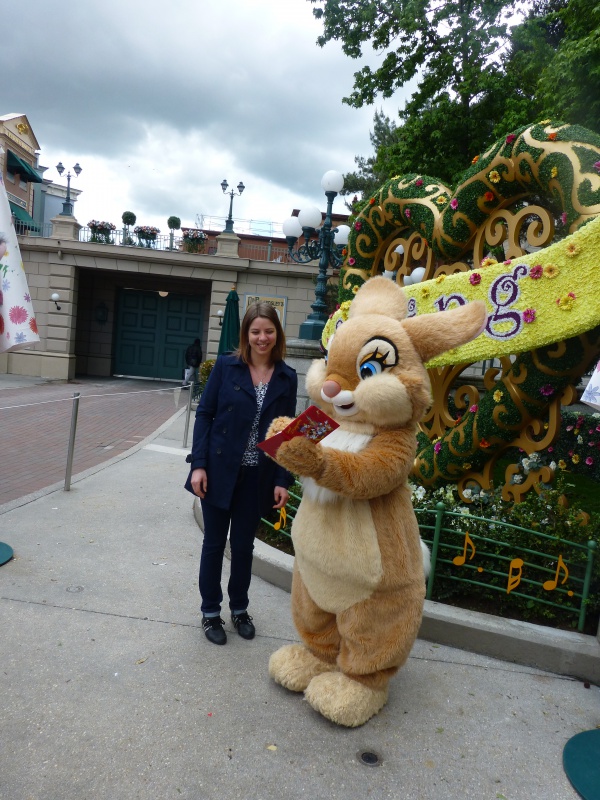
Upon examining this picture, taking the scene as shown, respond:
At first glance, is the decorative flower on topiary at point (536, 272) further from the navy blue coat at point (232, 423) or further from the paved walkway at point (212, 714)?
the paved walkway at point (212, 714)

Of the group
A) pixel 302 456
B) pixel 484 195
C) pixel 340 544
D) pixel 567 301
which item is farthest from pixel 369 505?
pixel 484 195

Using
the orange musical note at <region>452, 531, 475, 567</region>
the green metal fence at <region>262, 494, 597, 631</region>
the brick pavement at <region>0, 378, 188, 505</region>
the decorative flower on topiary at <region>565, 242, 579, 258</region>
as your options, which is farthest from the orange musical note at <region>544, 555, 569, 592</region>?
the brick pavement at <region>0, 378, 188, 505</region>

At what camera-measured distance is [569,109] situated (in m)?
8.06

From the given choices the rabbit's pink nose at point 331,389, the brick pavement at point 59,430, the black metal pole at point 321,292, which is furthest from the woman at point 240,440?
the black metal pole at point 321,292

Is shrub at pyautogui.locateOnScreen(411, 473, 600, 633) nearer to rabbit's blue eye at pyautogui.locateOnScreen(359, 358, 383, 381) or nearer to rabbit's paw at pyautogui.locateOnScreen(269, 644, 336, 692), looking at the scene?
rabbit's paw at pyautogui.locateOnScreen(269, 644, 336, 692)

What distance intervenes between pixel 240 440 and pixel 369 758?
1529 mm

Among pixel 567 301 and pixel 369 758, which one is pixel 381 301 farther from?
pixel 369 758

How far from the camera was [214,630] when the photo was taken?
10.3 ft

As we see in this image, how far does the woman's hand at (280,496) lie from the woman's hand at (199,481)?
1.23 feet

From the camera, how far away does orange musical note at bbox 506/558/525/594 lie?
10.7 ft

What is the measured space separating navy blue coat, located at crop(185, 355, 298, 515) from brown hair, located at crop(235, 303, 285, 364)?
0.05 metres

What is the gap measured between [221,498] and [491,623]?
5.54 feet

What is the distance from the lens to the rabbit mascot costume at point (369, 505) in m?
2.28

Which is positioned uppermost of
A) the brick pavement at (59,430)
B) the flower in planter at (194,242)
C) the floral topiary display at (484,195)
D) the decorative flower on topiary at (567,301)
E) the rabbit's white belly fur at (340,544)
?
the flower in planter at (194,242)
